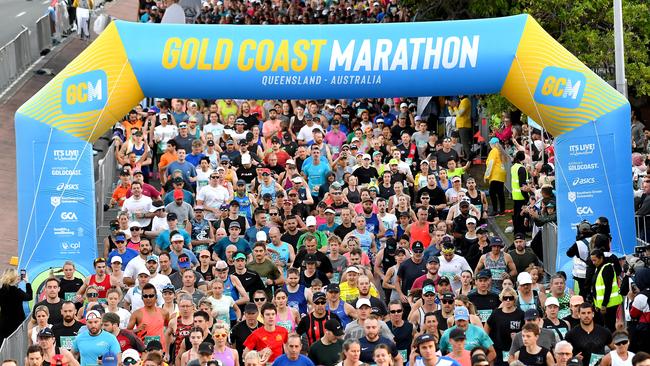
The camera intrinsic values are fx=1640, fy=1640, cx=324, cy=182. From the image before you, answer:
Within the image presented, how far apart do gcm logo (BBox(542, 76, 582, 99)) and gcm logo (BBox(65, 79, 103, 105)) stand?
6.20 m

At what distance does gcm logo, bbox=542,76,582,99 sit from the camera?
22.7 m

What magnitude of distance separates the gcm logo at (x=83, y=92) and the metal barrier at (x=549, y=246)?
682cm

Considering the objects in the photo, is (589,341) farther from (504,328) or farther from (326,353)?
(326,353)

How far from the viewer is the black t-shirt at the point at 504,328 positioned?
62.5ft

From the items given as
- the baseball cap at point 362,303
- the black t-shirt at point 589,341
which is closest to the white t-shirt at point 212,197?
the baseball cap at point 362,303

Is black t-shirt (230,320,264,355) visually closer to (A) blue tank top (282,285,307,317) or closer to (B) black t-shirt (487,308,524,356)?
(A) blue tank top (282,285,307,317)

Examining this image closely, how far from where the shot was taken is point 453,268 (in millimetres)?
21656

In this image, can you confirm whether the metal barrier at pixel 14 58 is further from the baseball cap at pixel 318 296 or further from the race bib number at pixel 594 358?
the race bib number at pixel 594 358

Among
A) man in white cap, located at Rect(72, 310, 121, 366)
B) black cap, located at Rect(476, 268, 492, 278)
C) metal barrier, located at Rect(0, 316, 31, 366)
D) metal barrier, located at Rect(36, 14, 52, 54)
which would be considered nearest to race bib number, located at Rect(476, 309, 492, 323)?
black cap, located at Rect(476, 268, 492, 278)

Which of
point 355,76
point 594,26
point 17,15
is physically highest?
point 17,15

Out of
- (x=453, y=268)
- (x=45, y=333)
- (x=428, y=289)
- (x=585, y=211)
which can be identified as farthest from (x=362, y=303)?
(x=585, y=211)

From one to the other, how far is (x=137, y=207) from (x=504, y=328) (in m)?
7.24

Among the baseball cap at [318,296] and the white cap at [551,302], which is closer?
the white cap at [551,302]

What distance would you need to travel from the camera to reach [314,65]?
22719mm
